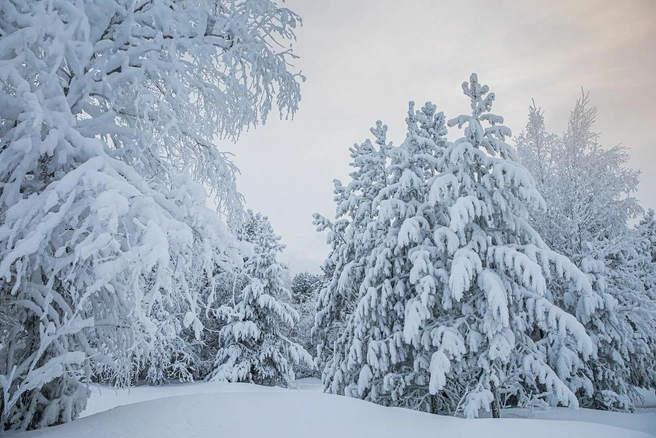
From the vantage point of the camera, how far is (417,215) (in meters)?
11.0

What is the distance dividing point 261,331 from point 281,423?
798 inches

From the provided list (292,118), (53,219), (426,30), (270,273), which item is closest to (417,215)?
(426,30)

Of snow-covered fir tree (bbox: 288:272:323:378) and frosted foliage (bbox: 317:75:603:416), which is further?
snow-covered fir tree (bbox: 288:272:323:378)

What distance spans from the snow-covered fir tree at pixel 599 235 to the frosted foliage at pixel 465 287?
1336mm

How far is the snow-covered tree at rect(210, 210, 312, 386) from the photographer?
2286 centimetres

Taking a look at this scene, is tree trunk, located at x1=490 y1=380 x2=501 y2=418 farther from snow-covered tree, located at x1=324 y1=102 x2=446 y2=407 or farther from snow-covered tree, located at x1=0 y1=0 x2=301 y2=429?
snow-covered tree, located at x1=0 y1=0 x2=301 y2=429

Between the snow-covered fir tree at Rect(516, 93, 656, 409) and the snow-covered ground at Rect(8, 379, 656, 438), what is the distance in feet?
29.3

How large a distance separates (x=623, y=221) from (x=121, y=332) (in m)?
17.2

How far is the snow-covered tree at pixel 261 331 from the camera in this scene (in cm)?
2286

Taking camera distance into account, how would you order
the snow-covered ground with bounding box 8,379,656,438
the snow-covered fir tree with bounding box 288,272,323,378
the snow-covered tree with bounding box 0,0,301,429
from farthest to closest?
the snow-covered fir tree with bounding box 288,272,323,378
the snow-covered ground with bounding box 8,379,656,438
the snow-covered tree with bounding box 0,0,301,429

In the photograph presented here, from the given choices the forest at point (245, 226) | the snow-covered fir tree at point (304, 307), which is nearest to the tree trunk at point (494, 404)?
the forest at point (245, 226)

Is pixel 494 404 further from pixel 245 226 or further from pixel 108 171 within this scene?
pixel 108 171

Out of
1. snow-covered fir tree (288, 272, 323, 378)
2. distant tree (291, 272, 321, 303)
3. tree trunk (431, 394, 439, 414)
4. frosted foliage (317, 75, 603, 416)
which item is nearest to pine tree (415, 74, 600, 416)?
frosted foliage (317, 75, 603, 416)

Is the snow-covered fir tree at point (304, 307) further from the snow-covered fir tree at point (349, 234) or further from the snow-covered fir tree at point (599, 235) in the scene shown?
the snow-covered fir tree at point (599, 235)
